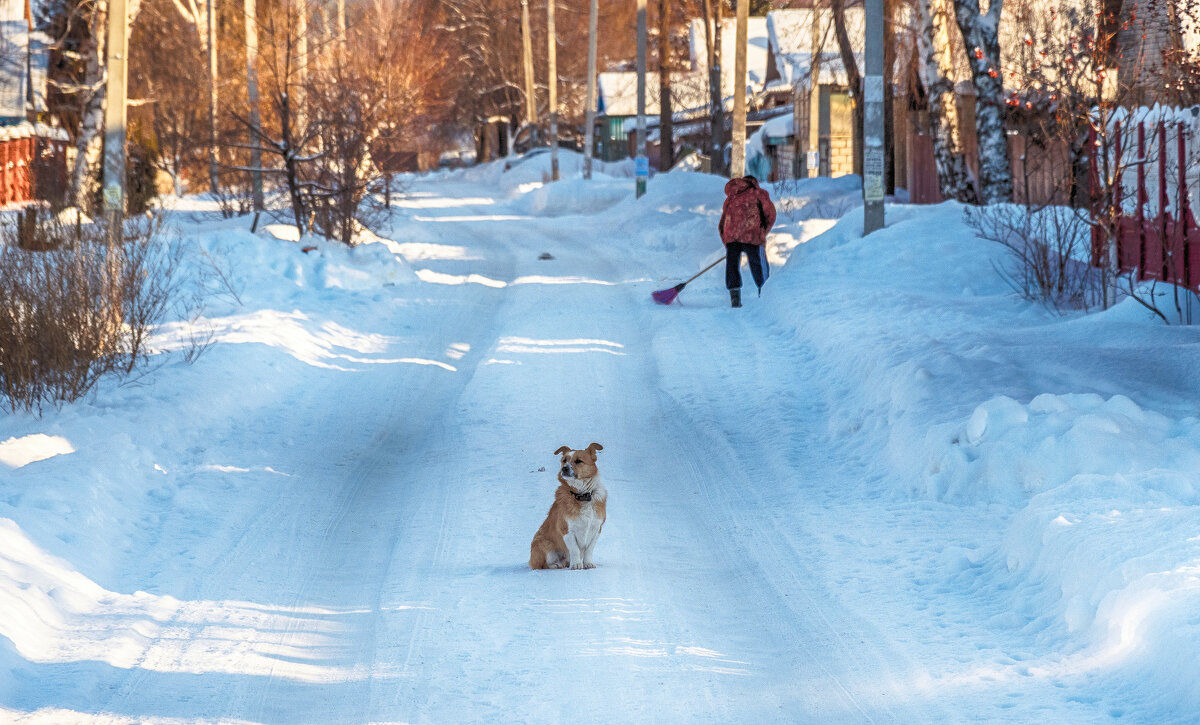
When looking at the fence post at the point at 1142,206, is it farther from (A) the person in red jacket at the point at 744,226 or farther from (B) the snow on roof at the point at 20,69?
(B) the snow on roof at the point at 20,69

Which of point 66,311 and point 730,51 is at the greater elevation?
point 730,51

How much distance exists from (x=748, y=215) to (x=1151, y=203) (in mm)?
5132

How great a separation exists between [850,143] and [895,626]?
105ft

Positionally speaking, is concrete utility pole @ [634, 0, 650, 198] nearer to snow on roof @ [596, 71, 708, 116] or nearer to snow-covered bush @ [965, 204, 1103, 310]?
snow-covered bush @ [965, 204, 1103, 310]

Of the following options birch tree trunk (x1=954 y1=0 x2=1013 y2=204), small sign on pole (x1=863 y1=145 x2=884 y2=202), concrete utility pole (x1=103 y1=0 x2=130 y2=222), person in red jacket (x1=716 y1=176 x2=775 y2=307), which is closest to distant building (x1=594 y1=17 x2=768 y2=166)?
birch tree trunk (x1=954 y1=0 x2=1013 y2=204)

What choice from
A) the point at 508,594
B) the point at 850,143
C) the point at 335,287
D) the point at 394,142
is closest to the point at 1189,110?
the point at 508,594

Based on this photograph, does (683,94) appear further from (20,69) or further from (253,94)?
(253,94)

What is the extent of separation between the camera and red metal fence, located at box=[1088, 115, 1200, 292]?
12.1m

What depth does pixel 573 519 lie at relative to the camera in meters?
6.66

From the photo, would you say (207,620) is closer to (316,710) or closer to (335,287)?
(316,710)

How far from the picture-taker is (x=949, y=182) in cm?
2056

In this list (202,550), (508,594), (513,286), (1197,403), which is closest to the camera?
(508,594)

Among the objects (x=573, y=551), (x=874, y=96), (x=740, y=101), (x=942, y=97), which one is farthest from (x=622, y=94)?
(x=573, y=551)

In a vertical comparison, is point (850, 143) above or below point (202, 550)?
above
